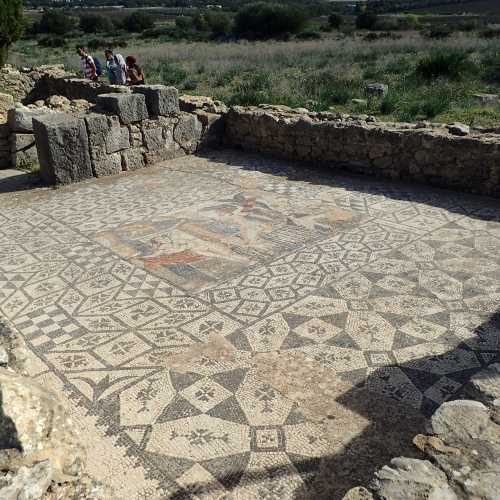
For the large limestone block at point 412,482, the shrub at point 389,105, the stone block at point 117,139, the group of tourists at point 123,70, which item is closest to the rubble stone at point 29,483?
the large limestone block at point 412,482

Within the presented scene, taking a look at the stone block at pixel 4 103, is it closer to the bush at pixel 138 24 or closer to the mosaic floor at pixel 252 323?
the mosaic floor at pixel 252 323

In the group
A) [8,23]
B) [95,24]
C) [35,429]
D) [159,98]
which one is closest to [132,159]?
[159,98]

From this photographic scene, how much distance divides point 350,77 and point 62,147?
1037 centimetres

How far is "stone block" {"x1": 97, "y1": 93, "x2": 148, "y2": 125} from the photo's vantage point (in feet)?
26.7

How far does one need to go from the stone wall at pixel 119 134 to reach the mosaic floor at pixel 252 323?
1.04 meters

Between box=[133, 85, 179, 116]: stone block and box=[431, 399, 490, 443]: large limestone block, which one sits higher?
box=[133, 85, 179, 116]: stone block

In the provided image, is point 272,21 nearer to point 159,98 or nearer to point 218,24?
point 218,24

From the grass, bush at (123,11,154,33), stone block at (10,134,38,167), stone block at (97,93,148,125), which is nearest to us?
stone block at (97,93,148,125)

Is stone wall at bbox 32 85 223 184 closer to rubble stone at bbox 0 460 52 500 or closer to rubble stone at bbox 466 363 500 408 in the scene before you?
rubble stone at bbox 0 460 52 500

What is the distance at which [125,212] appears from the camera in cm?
660

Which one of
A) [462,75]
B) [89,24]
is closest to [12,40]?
[462,75]

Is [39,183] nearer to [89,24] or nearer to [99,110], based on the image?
[99,110]

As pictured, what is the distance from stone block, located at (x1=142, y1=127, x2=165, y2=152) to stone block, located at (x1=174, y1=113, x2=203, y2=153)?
1.07 feet

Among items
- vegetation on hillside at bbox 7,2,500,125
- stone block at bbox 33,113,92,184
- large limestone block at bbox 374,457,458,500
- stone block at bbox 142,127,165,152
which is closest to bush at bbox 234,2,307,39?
vegetation on hillside at bbox 7,2,500,125
